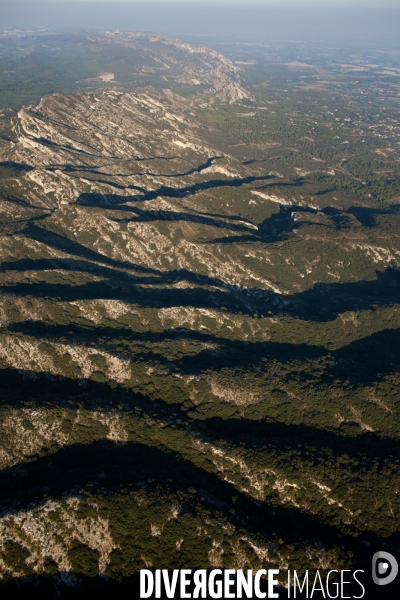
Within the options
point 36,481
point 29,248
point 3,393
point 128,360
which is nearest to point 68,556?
point 36,481

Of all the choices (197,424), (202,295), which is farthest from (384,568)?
(202,295)

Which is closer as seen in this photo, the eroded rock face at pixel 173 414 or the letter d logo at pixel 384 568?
the eroded rock face at pixel 173 414

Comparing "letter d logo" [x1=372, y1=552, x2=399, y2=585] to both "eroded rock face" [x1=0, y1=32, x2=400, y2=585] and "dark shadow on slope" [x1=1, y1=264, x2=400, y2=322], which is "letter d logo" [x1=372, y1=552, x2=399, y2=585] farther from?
"dark shadow on slope" [x1=1, y1=264, x2=400, y2=322]

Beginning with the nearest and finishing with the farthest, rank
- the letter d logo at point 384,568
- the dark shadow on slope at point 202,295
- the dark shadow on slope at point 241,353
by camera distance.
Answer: the letter d logo at point 384,568 → the dark shadow on slope at point 241,353 → the dark shadow on slope at point 202,295

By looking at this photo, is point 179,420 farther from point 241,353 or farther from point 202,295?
point 202,295

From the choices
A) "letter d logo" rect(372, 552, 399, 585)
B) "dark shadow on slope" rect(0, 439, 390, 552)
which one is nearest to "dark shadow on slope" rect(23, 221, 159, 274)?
"dark shadow on slope" rect(0, 439, 390, 552)

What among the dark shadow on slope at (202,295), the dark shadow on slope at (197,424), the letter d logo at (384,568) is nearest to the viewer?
the letter d logo at (384,568)

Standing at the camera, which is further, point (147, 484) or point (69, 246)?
point (69, 246)

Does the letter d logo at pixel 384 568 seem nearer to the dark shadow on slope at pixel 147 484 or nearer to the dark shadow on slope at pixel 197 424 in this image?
the dark shadow on slope at pixel 147 484

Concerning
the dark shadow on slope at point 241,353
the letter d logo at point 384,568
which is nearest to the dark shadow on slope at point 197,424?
the dark shadow on slope at point 241,353
